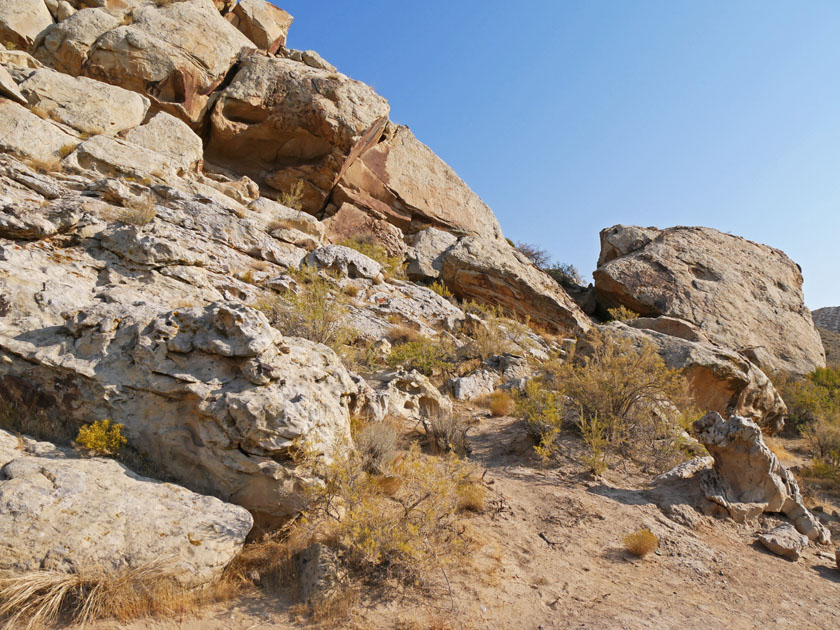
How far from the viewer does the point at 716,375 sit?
28.8ft

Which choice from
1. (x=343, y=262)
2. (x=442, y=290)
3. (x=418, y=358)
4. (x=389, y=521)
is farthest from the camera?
(x=442, y=290)

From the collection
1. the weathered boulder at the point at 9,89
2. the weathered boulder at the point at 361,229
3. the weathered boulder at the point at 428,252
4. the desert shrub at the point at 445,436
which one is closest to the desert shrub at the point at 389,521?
the desert shrub at the point at 445,436

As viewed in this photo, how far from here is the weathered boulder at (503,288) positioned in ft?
43.1

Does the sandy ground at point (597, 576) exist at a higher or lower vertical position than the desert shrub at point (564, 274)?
lower

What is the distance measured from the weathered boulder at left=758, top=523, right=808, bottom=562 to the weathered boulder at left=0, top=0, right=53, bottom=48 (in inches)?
723

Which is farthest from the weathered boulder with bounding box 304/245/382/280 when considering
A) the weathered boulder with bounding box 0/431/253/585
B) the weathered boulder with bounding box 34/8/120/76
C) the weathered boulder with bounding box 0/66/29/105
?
the weathered boulder with bounding box 34/8/120/76

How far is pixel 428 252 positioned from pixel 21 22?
1245 cm

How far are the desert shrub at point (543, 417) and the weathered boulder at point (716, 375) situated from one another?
2747 millimetres

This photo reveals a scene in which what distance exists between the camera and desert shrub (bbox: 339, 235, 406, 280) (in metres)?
12.3

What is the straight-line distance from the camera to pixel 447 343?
9102 millimetres

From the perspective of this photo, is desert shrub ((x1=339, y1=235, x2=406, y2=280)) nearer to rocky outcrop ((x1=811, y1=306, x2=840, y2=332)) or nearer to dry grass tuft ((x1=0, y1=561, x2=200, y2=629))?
dry grass tuft ((x1=0, y1=561, x2=200, y2=629))

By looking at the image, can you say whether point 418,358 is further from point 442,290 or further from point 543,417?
point 442,290

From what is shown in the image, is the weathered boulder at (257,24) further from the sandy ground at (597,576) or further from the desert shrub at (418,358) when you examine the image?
the sandy ground at (597,576)

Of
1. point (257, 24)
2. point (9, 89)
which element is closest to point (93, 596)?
point (9, 89)
